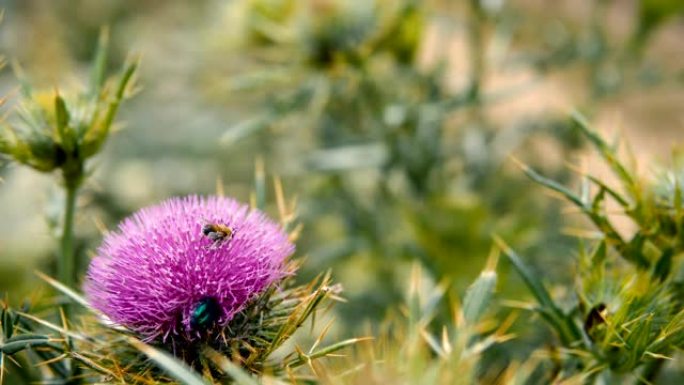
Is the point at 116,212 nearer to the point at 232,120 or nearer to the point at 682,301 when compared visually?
the point at 232,120

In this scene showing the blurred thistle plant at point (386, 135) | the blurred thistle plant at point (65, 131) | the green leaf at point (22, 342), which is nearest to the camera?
the green leaf at point (22, 342)

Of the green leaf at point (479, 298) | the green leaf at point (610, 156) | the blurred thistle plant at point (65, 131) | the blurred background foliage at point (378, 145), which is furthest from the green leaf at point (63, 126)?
the green leaf at point (610, 156)

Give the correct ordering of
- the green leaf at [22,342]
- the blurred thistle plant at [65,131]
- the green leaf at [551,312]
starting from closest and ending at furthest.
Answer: the green leaf at [22,342] → the green leaf at [551,312] → the blurred thistle plant at [65,131]

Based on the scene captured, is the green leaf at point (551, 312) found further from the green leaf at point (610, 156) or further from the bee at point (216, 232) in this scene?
the bee at point (216, 232)

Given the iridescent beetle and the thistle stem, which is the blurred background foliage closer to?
the thistle stem

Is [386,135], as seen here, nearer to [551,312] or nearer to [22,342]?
[551,312]

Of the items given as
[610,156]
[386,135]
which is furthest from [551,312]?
[386,135]

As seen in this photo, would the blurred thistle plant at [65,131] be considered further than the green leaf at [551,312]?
Yes
